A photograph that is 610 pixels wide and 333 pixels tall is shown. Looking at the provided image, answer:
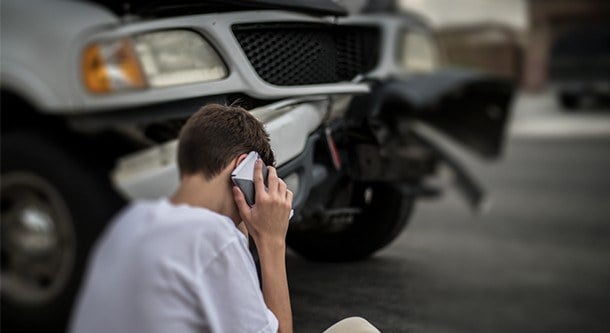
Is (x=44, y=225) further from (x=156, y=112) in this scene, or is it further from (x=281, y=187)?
(x=281, y=187)

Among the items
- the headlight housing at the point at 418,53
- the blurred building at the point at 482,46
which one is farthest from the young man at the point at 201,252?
the blurred building at the point at 482,46

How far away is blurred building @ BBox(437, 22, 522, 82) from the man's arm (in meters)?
1.02

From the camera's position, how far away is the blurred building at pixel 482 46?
2.20 meters

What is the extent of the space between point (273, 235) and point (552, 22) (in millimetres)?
5382

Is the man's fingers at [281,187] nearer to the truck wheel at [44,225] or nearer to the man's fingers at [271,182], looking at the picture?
the man's fingers at [271,182]

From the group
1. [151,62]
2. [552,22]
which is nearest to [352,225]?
[151,62]

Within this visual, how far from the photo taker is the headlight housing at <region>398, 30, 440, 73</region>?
1.50 m

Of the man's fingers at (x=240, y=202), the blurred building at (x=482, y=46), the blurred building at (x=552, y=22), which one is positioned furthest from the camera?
the blurred building at (x=552, y=22)

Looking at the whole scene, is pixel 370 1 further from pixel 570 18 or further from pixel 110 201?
pixel 570 18

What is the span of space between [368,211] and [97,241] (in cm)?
55

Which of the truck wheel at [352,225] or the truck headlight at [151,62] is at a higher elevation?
the truck headlight at [151,62]

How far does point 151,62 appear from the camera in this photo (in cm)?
93

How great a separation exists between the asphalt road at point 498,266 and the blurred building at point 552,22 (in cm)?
104

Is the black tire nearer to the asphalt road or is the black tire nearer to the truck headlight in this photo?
the asphalt road
